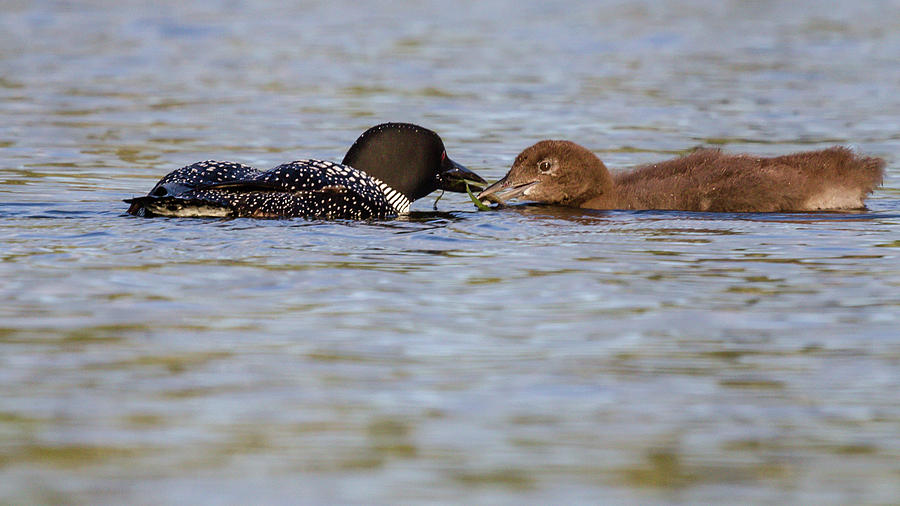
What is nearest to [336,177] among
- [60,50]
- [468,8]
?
[60,50]

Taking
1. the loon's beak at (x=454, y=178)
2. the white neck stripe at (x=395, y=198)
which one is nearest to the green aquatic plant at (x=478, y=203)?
the loon's beak at (x=454, y=178)

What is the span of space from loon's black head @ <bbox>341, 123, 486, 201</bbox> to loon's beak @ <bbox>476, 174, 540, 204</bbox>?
0.59ft

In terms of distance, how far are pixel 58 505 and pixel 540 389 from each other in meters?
1.39

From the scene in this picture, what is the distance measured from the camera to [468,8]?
59.8ft

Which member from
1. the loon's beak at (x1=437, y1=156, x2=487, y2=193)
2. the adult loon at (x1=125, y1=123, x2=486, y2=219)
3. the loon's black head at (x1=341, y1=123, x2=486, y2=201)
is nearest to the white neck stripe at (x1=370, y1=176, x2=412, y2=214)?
the adult loon at (x1=125, y1=123, x2=486, y2=219)

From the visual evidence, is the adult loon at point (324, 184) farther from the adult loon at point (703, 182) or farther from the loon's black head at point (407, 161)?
the adult loon at point (703, 182)

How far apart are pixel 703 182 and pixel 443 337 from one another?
342 cm

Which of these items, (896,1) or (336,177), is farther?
A: (896,1)

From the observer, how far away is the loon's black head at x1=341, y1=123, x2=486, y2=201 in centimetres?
772

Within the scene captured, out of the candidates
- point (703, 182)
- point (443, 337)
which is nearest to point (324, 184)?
point (703, 182)

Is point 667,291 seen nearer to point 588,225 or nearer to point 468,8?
point 588,225

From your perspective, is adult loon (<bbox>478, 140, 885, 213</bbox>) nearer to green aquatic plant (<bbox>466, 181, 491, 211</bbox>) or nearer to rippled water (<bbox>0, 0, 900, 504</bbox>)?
green aquatic plant (<bbox>466, 181, 491, 211</bbox>)

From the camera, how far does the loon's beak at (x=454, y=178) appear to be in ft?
26.1

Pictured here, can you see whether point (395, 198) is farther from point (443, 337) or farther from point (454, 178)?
point (443, 337)
